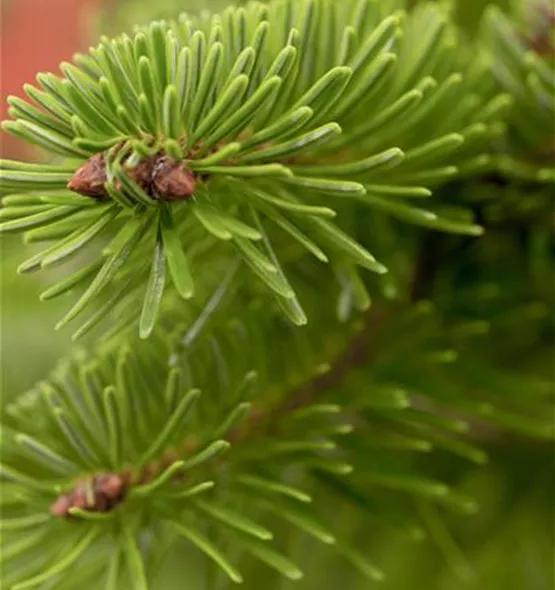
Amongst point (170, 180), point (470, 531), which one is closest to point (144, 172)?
point (170, 180)

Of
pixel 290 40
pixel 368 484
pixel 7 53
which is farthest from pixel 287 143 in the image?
pixel 7 53

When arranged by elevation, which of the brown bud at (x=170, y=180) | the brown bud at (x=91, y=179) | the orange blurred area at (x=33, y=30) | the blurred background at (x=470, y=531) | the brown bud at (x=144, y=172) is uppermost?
the orange blurred area at (x=33, y=30)

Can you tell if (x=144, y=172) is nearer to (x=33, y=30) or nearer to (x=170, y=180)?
(x=170, y=180)

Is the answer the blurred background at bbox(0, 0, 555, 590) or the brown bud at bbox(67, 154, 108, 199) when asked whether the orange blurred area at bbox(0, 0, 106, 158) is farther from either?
the brown bud at bbox(67, 154, 108, 199)

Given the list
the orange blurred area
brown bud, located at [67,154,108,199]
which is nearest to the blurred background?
brown bud, located at [67,154,108,199]

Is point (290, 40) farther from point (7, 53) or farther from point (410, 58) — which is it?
point (7, 53)

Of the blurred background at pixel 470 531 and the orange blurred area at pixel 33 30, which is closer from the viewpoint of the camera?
the blurred background at pixel 470 531

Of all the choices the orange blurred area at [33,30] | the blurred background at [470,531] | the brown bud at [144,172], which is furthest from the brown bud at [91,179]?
the orange blurred area at [33,30]

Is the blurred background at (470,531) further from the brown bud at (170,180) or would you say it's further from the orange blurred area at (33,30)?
the orange blurred area at (33,30)
